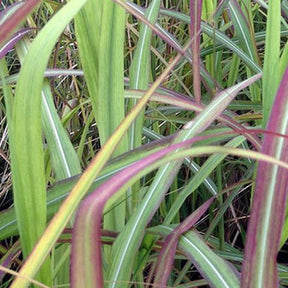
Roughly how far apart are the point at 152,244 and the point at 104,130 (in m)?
0.12

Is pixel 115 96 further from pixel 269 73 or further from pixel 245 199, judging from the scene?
pixel 245 199

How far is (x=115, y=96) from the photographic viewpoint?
1.85 ft

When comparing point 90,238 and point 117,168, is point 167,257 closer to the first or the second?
point 117,168

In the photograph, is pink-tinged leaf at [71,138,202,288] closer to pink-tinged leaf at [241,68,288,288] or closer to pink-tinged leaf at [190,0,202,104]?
pink-tinged leaf at [241,68,288,288]

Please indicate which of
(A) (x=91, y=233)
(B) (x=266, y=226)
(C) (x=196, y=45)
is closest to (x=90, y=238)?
(A) (x=91, y=233)

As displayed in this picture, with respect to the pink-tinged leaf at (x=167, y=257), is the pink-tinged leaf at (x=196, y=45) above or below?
above

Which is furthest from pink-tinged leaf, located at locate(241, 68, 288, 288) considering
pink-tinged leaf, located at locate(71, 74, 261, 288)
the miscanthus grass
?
pink-tinged leaf, located at locate(71, 74, 261, 288)

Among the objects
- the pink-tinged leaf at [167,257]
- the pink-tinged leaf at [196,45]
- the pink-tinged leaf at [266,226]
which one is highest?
the pink-tinged leaf at [196,45]

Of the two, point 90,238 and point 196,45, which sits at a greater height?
point 196,45

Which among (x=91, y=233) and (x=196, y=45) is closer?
(x=91, y=233)

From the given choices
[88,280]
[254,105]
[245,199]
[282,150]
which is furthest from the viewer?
[245,199]

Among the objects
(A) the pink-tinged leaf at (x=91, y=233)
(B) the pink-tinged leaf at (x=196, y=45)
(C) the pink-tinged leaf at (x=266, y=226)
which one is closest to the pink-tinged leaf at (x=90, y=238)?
(A) the pink-tinged leaf at (x=91, y=233)

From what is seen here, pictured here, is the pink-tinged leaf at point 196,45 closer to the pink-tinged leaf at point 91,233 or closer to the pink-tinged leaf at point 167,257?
the pink-tinged leaf at point 167,257

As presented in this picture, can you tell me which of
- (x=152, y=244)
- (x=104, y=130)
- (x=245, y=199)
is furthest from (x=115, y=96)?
(x=245, y=199)
